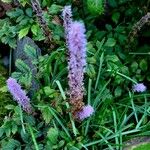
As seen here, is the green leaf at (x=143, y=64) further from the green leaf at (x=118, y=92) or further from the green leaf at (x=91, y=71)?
the green leaf at (x=91, y=71)

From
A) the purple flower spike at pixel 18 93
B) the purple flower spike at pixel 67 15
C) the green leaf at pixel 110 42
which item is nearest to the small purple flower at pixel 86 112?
the purple flower spike at pixel 18 93

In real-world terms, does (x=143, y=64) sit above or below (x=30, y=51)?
below

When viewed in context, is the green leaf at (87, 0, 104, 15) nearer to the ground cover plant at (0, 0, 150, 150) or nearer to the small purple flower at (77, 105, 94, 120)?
the ground cover plant at (0, 0, 150, 150)

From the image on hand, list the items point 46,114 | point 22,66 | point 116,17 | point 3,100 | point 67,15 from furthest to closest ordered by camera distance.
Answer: point 116,17
point 3,100
point 22,66
point 46,114
point 67,15

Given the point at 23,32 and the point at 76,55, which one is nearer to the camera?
the point at 76,55

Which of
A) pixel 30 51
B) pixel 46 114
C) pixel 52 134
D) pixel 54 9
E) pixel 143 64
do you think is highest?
pixel 54 9

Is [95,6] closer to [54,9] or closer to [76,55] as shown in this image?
[54,9]

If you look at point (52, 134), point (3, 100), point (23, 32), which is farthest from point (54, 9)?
point (52, 134)
